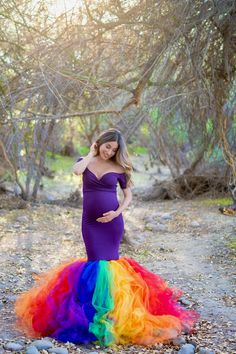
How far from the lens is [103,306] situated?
13.6ft

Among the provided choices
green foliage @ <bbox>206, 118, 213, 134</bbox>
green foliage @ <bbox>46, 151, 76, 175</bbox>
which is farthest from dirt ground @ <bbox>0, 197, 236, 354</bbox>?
green foliage @ <bbox>46, 151, 76, 175</bbox>

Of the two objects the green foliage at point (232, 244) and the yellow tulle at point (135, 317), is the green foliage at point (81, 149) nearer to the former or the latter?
the green foliage at point (232, 244)

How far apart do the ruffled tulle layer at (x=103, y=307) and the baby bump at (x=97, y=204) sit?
1.24 feet

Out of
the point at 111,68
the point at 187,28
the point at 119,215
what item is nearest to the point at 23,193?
the point at 111,68

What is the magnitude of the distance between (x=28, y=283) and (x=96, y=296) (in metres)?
1.74

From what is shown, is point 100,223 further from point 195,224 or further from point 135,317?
point 195,224

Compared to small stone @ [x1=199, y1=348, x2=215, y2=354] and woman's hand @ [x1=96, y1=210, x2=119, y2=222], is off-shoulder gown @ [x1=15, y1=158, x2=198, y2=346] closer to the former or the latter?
woman's hand @ [x1=96, y1=210, x2=119, y2=222]

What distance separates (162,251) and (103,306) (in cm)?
343

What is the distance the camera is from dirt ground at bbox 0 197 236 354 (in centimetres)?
450

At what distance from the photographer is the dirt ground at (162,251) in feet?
14.8

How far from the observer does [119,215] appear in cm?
452

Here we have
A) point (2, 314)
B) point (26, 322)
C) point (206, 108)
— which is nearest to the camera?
point (26, 322)

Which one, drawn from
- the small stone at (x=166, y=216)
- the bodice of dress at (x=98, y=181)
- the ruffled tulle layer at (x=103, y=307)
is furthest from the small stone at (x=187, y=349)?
the small stone at (x=166, y=216)

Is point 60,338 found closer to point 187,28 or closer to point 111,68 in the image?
point 187,28
